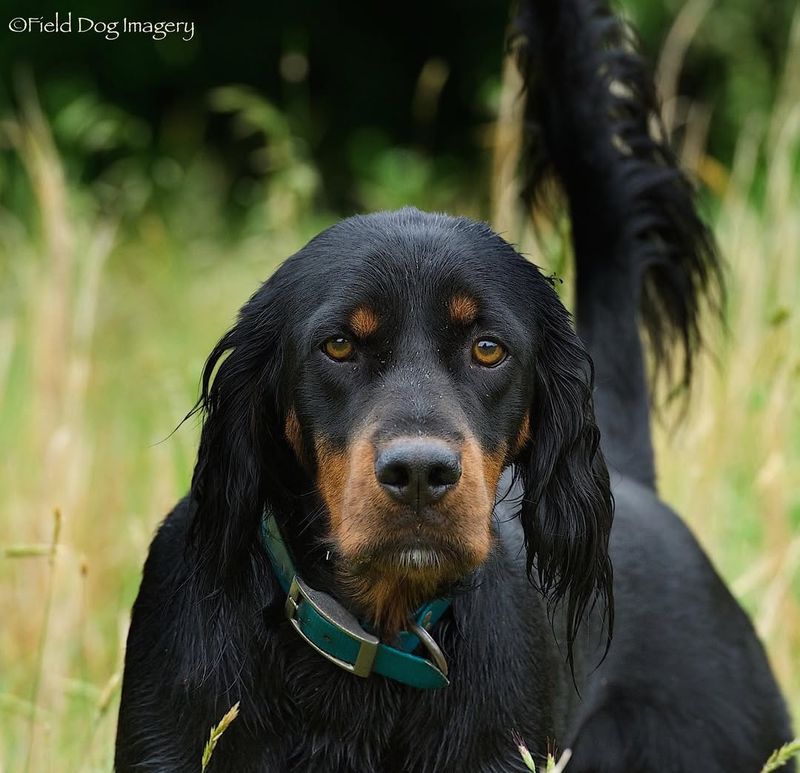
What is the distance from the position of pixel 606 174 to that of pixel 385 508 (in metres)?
1.63

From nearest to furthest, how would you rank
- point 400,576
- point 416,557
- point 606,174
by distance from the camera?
point 416,557, point 400,576, point 606,174

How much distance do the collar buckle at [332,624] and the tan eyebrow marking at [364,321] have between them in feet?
1.51

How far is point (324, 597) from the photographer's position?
2.54 m

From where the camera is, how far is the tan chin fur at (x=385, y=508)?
2.29 meters

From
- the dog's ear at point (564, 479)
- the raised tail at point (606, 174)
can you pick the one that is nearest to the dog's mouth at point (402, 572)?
the dog's ear at point (564, 479)

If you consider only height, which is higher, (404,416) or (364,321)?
(364,321)

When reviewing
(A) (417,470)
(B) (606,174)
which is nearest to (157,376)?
(B) (606,174)

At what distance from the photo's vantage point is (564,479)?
8.89 feet

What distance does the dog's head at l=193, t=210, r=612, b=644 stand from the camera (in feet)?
7.57

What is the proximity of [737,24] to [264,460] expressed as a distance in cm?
768

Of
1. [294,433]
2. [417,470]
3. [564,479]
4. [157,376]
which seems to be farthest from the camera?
[157,376]

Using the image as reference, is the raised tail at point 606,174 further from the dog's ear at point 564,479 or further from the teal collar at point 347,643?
the teal collar at point 347,643

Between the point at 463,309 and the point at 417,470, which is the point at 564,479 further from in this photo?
the point at 417,470

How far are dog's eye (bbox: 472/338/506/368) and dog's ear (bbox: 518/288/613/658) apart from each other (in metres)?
0.17
